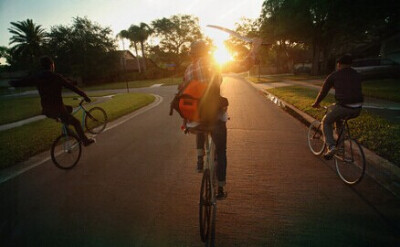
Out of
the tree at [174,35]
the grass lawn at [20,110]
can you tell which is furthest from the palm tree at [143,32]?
the grass lawn at [20,110]

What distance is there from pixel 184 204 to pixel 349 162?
2.88 meters

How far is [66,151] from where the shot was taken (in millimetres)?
4785

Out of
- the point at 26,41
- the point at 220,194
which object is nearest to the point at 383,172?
the point at 220,194

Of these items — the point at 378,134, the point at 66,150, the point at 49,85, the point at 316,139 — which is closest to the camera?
the point at 49,85

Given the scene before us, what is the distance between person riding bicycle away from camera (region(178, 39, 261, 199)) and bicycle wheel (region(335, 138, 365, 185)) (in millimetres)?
2240

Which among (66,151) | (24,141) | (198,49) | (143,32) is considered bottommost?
(24,141)

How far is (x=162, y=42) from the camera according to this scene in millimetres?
71625

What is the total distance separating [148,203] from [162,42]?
74110mm

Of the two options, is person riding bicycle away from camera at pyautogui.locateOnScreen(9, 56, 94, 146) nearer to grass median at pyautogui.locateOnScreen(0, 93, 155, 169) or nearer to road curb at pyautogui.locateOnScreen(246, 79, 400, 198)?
grass median at pyautogui.locateOnScreen(0, 93, 155, 169)

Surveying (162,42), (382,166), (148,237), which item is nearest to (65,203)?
(148,237)

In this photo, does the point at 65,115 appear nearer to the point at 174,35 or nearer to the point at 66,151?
the point at 66,151

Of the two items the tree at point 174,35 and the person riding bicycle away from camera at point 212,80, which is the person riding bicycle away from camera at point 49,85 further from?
the tree at point 174,35

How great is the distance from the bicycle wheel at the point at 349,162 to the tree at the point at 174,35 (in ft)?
228

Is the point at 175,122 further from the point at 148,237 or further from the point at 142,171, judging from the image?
the point at 148,237
